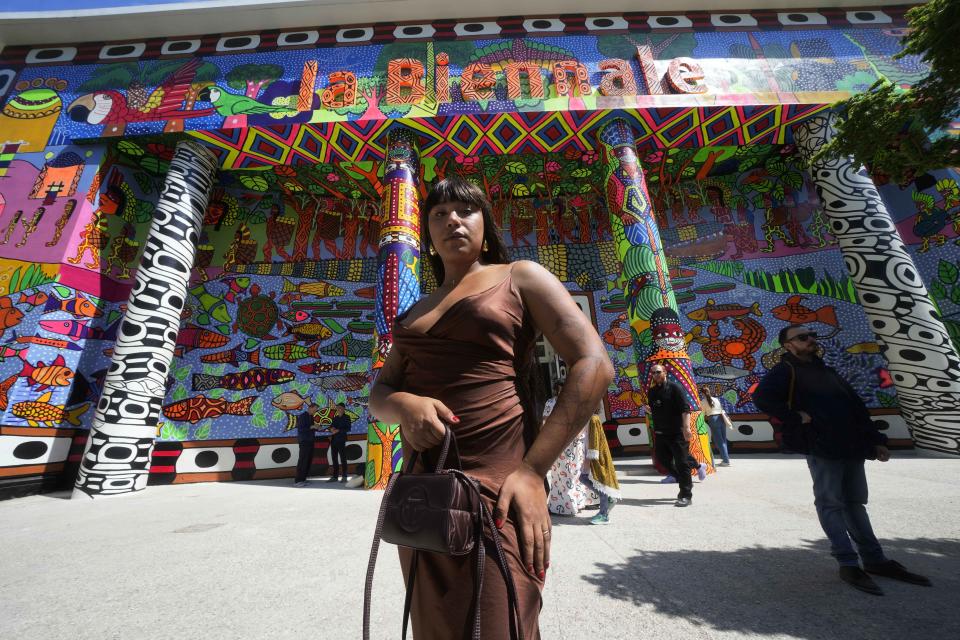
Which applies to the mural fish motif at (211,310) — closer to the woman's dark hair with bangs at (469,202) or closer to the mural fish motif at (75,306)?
the mural fish motif at (75,306)

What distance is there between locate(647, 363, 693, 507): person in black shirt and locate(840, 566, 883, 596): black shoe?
2182mm

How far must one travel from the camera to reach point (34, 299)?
8.01 meters

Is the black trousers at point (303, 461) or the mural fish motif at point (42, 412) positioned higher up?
the mural fish motif at point (42, 412)

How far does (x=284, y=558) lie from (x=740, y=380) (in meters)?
10.6

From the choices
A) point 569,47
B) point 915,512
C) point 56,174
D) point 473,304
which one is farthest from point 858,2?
point 56,174

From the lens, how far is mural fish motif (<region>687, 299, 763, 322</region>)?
10430 mm

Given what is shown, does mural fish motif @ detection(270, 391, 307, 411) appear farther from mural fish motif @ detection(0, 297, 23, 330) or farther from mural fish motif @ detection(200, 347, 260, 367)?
mural fish motif @ detection(0, 297, 23, 330)

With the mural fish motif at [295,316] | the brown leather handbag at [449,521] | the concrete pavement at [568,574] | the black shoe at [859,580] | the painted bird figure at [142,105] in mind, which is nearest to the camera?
the brown leather handbag at [449,521]

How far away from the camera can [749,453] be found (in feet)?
31.7

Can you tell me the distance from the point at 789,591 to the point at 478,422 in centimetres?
271

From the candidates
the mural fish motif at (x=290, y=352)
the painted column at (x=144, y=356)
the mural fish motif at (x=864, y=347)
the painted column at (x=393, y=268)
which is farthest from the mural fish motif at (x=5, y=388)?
the mural fish motif at (x=864, y=347)

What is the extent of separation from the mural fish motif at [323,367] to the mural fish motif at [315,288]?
6.14 feet

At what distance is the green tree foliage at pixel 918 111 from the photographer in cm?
239

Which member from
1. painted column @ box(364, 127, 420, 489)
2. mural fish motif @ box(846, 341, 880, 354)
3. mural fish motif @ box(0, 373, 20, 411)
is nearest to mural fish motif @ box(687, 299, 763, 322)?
mural fish motif @ box(846, 341, 880, 354)
